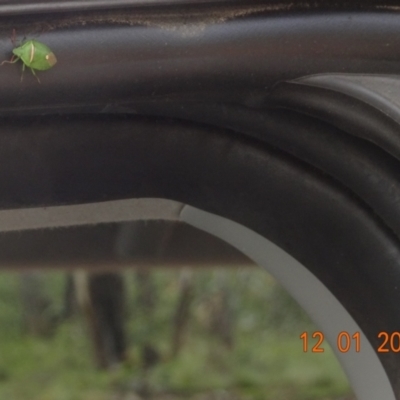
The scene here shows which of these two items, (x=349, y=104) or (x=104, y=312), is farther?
(x=104, y=312)

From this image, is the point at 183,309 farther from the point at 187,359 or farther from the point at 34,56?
the point at 34,56

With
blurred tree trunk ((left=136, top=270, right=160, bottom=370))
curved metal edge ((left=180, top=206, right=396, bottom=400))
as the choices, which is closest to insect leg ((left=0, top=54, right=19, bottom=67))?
curved metal edge ((left=180, top=206, right=396, bottom=400))

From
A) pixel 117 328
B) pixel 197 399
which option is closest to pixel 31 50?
pixel 197 399

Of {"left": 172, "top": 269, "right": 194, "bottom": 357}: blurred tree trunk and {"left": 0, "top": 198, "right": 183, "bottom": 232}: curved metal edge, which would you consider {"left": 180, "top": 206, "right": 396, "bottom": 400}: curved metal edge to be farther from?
{"left": 172, "top": 269, "right": 194, "bottom": 357}: blurred tree trunk

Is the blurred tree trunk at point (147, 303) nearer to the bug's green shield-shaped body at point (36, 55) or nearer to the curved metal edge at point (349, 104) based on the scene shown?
the curved metal edge at point (349, 104)

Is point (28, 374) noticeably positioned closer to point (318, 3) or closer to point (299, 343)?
point (299, 343)

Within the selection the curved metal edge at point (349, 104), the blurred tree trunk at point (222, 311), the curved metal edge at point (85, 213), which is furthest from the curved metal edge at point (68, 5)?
the blurred tree trunk at point (222, 311)

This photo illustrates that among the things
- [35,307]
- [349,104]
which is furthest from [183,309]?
[349,104]
